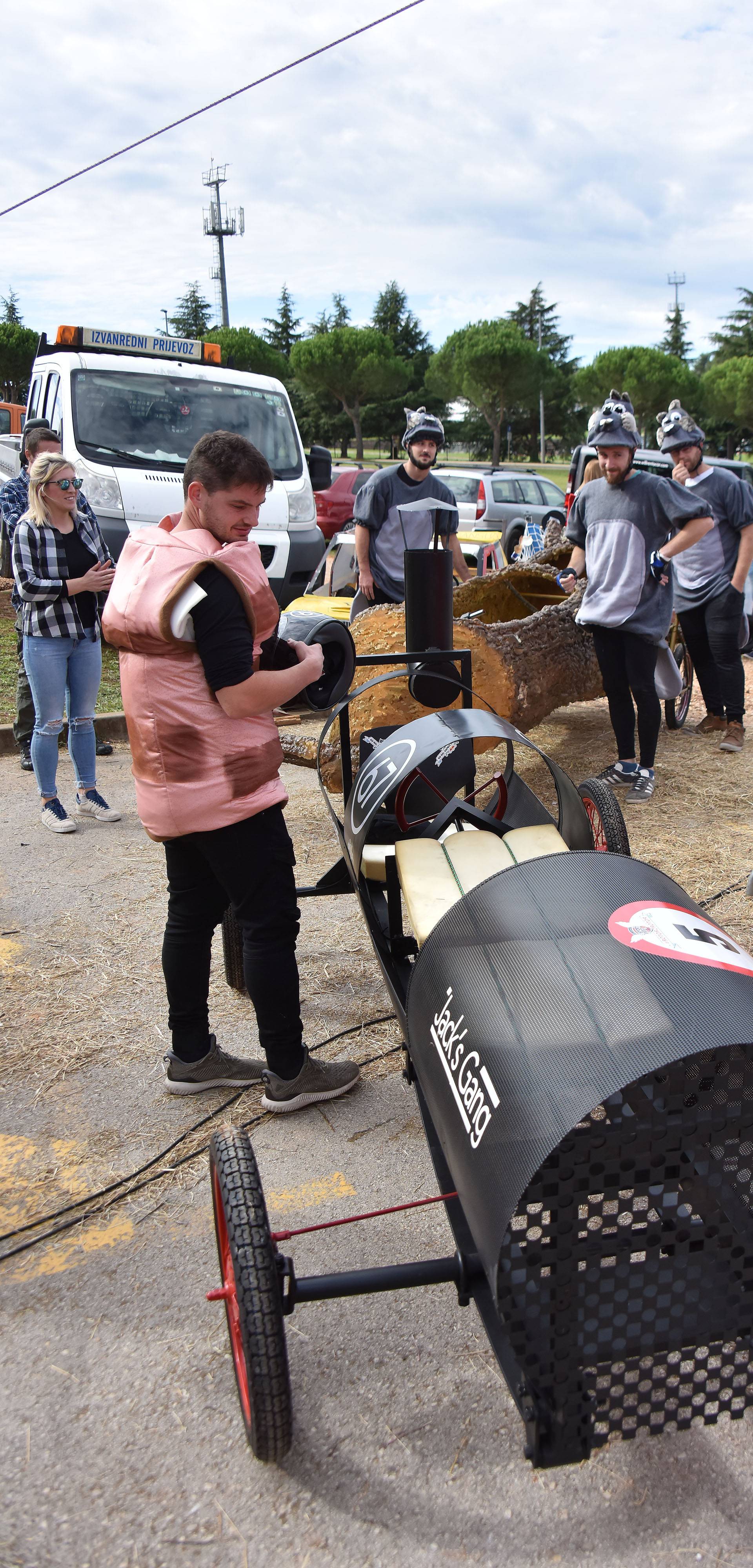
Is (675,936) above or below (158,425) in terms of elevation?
below

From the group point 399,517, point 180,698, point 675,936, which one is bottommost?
point 675,936

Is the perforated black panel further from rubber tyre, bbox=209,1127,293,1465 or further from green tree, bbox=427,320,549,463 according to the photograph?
green tree, bbox=427,320,549,463

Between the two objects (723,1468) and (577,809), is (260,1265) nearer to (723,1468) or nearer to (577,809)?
(723,1468)

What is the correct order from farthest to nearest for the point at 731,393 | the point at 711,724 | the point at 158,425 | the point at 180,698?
the point at 731,393
the point at 158,425
the point at 711,724
the point at 180,698

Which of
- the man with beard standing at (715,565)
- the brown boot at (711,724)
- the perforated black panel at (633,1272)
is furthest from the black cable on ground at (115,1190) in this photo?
the brown boot at (711,724)

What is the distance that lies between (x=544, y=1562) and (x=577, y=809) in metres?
1.84

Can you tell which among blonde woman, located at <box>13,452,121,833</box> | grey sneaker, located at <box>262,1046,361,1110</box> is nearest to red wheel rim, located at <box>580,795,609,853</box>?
grey sneaker, located at <box>262,1046,361,1110</box>

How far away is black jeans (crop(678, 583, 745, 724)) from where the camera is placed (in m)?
6.56

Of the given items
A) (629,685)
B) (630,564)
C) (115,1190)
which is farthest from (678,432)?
(115,1190)

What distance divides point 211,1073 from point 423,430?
383 cm

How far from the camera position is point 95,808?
5.63 meters

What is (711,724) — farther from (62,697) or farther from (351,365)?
(351,365)

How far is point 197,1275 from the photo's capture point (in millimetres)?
2381

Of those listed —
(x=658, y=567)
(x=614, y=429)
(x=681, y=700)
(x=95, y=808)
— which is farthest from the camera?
(x=681, y=700)
